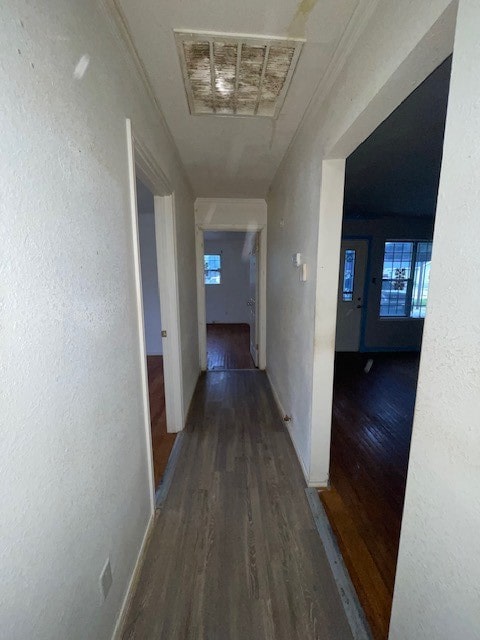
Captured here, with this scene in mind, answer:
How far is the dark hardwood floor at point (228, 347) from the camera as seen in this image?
166 inches

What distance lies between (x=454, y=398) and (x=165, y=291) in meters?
1.94

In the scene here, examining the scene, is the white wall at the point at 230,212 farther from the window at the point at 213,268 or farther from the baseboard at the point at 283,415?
the window at the point at 213,268

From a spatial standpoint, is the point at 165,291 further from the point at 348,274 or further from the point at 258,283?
the point at 348,274

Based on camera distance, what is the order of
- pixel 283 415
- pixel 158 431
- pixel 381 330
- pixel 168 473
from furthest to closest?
pixel 381 330
pixel 283 415
pixel 158 431
pixel 168 473

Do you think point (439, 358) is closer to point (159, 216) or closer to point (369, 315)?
point (159, 216)

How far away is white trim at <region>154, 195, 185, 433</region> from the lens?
6.75 ft

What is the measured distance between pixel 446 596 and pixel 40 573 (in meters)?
1.02

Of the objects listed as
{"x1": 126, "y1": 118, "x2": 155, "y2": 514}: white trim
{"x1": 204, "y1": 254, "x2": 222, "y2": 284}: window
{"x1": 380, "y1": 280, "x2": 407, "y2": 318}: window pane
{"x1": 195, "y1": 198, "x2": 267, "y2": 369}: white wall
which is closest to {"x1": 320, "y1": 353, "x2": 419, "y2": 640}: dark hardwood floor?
{"x1": 126, "y1": 118, "x2": 155, "y2": 514}: white trim

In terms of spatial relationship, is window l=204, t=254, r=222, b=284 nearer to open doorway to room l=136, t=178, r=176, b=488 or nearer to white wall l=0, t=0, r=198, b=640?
open doorway to room l=136, t=178, r=176, b=488

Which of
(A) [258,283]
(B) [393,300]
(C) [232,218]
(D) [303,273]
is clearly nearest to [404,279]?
(B) [393,300]

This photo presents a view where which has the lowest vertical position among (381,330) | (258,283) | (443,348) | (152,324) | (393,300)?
(381,330)

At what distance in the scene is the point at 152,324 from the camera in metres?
4.51

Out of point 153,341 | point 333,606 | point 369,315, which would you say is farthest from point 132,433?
point 369,315

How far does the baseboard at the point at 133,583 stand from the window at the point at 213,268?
6.24 meters
